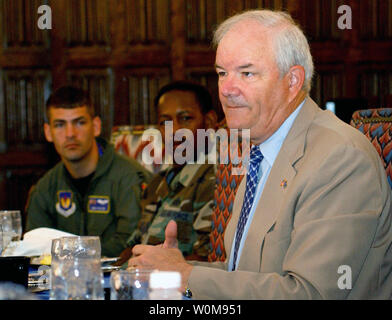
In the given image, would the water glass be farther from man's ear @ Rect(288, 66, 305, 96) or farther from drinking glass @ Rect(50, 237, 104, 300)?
man's ear @ Rect(288, 66, 305, 96)

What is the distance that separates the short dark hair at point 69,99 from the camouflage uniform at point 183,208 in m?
0.79

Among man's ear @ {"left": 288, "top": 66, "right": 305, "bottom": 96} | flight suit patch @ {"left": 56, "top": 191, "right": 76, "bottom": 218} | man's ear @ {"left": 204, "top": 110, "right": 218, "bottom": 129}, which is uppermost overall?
man's ear @ {"left": 288, "top": 66, "right": 305, "bottom": 96}

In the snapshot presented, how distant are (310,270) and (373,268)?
0.20m

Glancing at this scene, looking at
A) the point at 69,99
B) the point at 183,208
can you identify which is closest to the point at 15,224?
the point at 183,208

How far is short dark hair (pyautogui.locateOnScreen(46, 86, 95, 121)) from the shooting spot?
11.1 ft

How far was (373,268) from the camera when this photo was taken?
142 cm

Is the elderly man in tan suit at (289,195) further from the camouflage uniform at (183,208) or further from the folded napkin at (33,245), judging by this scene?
the camouflage uniform at (183,208)

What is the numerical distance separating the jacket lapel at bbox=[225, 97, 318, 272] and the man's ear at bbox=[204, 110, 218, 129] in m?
1.26

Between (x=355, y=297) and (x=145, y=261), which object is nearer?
(x=355, y=297)

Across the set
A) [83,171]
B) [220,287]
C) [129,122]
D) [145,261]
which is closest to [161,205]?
[83,171]

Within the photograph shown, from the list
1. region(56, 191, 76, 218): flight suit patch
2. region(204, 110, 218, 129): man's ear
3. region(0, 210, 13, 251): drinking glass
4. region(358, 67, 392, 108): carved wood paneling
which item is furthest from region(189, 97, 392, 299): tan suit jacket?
region(358, 67, 392, 108): carved wood paneling
